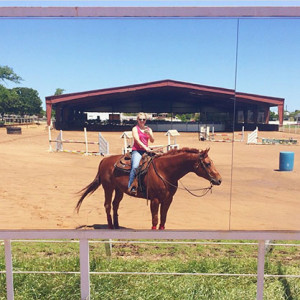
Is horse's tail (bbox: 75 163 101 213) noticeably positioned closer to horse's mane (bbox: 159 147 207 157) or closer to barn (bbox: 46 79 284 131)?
barn (bbox: 46 79 284 131)

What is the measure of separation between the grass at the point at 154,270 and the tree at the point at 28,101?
2121mm

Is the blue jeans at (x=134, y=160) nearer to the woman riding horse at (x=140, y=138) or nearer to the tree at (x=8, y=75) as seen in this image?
the woman riding horse at (x=140, y=138)

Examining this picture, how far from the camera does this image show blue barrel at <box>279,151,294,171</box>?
2.94m

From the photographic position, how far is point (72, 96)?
281 centimetres

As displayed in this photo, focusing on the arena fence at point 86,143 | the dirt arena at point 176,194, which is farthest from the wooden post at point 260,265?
the arena fence at point 86,143

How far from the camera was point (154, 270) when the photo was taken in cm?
428

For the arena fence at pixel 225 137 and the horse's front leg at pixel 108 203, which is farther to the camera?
the horse's front leg at pixel 108 203

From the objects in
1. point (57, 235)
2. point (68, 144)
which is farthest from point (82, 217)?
point (68, 144)

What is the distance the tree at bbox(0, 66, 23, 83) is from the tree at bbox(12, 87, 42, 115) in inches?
3.9

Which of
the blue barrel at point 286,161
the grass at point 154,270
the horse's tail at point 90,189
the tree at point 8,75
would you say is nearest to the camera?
the tree at point 8,75

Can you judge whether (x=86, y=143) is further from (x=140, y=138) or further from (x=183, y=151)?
(x=183, y=151)

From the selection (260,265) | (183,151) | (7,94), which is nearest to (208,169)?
(183,151)

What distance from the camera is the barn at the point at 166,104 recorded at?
2.79 meters

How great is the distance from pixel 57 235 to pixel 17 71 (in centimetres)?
159
